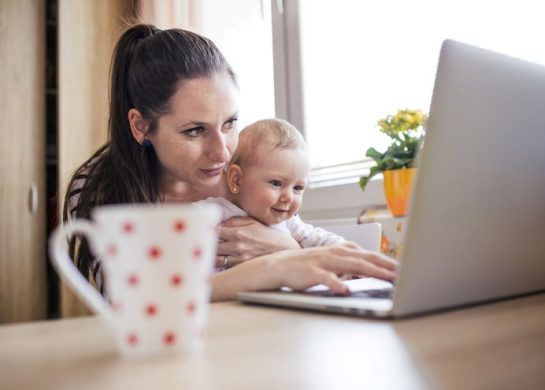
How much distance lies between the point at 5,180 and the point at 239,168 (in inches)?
61.0

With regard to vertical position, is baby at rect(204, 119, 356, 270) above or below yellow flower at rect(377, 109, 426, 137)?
below

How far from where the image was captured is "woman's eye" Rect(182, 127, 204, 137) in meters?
1.34

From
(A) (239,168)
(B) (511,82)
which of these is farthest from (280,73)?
(B) (511,82)

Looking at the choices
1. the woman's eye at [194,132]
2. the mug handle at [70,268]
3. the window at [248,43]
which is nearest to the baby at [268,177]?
the woman's eye at [194,132]

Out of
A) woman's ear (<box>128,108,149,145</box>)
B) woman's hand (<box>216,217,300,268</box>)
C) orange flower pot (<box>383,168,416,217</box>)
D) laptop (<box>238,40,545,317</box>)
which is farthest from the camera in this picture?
orange flower pot (<box>383,168,416,217</box>)

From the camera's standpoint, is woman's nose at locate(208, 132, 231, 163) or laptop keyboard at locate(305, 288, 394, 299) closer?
laptop keyboard at locate(305, 288, 394, 299)

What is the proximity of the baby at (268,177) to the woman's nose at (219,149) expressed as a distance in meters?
0.06

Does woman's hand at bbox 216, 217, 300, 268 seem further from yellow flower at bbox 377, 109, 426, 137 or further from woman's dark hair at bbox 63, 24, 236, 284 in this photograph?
yellow flower at bbox 377, 109, 426, 137

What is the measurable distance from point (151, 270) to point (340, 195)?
1.83 meters

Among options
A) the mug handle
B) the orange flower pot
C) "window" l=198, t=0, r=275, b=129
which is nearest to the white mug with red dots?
the mug handle

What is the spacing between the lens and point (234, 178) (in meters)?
1.37

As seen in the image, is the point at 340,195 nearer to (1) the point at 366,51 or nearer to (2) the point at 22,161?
(1) the point at 366,51

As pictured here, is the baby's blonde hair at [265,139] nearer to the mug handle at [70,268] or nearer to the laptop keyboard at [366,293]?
the laptop keyboard at [366,293]

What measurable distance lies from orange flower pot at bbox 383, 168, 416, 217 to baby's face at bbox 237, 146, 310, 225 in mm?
383
